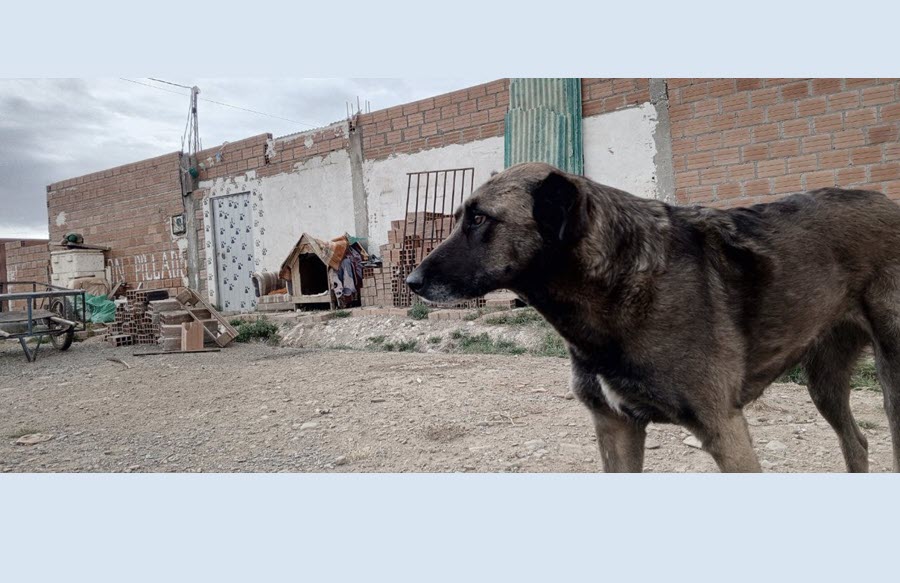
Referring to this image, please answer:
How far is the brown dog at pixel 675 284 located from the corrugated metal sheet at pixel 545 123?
438 cm

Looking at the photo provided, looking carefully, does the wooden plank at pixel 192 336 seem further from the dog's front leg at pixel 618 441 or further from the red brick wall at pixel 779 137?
the dog's front leg at pixel 618 441

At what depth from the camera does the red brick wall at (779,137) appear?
15.1 ft

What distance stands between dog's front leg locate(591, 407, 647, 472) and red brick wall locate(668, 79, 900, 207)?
4.15 meters

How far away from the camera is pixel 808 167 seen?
495 cm

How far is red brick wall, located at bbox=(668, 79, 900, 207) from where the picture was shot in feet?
15.1

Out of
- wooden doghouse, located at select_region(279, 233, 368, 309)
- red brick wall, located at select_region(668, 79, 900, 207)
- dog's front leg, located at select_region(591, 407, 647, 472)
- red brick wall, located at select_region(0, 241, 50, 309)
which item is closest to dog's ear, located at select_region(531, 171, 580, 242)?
dog's front leg, located at select_region(591, 407, 647, 472)

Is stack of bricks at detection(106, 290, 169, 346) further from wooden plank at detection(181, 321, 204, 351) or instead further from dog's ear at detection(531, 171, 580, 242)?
dog's ear at detection(531, 171, 580, 242)

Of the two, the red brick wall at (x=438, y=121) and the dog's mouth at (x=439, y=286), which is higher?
the red brick wall at (x=438, y=121)

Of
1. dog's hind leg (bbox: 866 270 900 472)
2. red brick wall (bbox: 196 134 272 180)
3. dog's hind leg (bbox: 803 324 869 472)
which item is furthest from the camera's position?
red brick wall (bbox: 196 134 272 180)

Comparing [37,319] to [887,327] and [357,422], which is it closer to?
[357,422]

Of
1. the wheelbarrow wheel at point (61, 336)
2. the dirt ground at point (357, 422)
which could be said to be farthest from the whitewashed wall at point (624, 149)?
the wheelbarrow wheel at point (61, 336)

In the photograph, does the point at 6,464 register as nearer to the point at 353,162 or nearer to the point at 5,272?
the point at 353,162

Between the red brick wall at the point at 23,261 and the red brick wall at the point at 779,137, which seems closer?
the red brick wall at the point at 779,137

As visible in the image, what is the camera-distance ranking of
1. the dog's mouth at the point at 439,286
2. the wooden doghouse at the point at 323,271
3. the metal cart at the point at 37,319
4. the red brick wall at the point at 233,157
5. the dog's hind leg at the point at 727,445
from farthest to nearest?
the red brick wall at the point at 233,157, the wooden doghouse at the point at 323,271, the metal cart at the point at 37,319, the dog's mouth at the point at 439,286, the dog's hind leg at the point at 727,445
